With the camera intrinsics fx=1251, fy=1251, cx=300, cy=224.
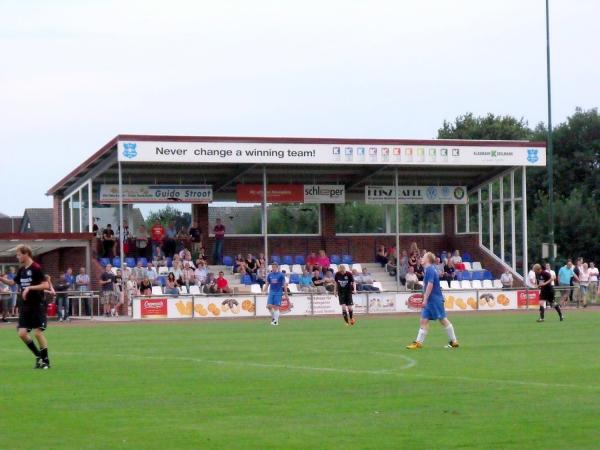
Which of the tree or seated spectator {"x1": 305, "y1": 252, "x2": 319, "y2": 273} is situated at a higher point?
the tree

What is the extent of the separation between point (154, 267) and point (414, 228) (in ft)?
52.2

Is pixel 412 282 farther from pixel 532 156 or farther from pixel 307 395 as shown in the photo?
pixel 307 395

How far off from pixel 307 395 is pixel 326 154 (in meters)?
34.9

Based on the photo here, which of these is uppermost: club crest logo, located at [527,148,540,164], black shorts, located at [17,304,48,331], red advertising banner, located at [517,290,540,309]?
club crest logo, located at [527,148,540,164]

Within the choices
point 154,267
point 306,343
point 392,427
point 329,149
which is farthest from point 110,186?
point 392,427

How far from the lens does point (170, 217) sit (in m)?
52.3

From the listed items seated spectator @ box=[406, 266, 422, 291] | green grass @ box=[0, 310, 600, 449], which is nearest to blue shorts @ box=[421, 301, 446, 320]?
green grass @ box=[0, 310, 600, 449]

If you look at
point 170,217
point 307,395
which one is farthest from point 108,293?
point 307,395

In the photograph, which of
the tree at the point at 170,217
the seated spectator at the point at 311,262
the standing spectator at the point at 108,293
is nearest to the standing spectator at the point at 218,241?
the tree at the point at 170,217

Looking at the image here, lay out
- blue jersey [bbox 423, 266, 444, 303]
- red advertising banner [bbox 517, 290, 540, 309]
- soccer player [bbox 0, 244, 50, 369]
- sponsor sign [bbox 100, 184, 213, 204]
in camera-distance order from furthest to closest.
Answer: sponsor sign [bbox 100, 184, 213, 204], red advertising banner [bbox 517, 290, 540, 309], blue jersey [bbox 423, 266, 444, 303], soccer player [bbox 0, 244, 50, 369]

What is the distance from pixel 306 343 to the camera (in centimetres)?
2520

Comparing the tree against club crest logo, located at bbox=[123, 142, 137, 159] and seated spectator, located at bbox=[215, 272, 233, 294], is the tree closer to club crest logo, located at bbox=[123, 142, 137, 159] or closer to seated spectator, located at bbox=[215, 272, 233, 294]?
club crest logo, located at bbox=[123, 142, 137, 159]

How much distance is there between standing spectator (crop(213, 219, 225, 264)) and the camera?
166ft

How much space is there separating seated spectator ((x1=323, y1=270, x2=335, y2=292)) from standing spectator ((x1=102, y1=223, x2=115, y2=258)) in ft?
27.0
